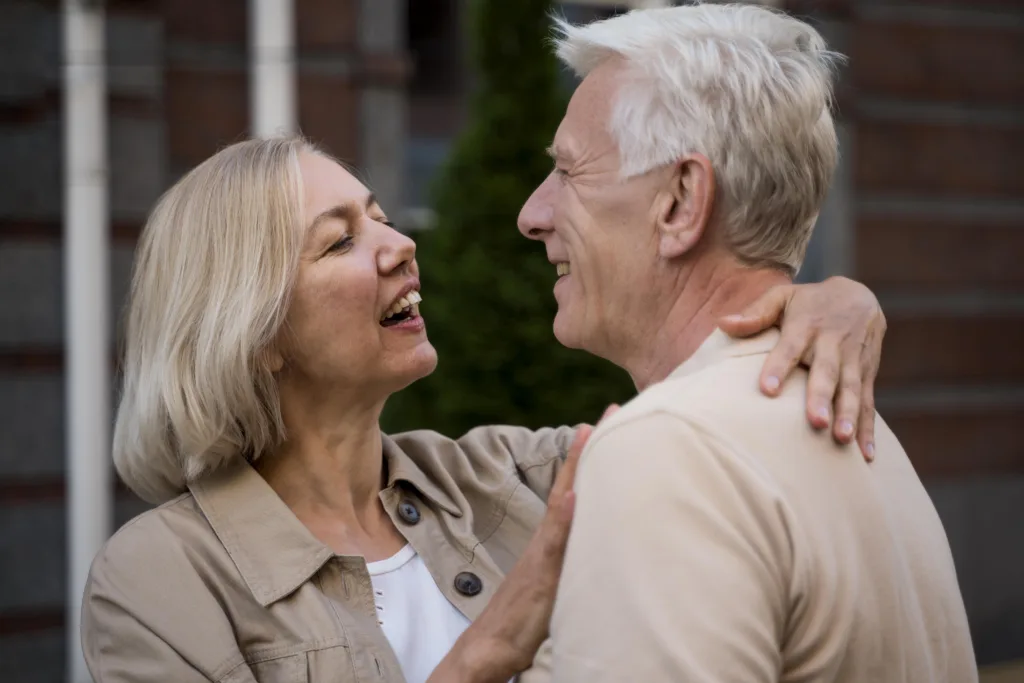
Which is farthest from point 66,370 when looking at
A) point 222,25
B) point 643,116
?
point 643,116

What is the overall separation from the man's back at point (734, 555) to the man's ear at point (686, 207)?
0.67 feet

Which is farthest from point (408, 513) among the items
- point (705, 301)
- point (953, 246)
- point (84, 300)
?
point (953, 246)

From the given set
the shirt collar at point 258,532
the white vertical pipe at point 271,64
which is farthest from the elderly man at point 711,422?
the white vertical pipe at point 271,64

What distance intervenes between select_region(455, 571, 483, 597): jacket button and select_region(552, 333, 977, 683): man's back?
0.85 metres

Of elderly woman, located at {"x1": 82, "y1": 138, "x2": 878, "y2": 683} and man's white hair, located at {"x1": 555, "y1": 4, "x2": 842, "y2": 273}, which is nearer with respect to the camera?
man's white hair, located at {"x1": 555, "y1": 4, "x2": 842, "y2": 273}

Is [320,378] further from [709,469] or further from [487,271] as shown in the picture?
[487,271]

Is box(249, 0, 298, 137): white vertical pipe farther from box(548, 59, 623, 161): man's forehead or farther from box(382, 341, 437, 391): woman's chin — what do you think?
box(548, 59, 623, 161): man's forehead

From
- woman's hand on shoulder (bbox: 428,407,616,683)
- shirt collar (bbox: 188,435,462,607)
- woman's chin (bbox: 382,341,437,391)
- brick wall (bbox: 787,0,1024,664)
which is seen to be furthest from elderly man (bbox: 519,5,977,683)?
brick wall (bbox: 787,0,1024,664)

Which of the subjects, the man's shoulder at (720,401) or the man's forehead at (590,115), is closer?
the man's shoulder at (720,401)

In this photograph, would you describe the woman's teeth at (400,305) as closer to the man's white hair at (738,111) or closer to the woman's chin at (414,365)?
the woman's chin at (414,365)

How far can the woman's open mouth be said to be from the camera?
7.65 ft

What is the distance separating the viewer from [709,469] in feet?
4.36

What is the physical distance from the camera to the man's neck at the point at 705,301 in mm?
1629

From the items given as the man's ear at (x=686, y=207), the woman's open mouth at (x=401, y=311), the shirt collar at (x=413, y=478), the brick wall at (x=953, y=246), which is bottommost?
the brick wall at (x=953, y=246)
